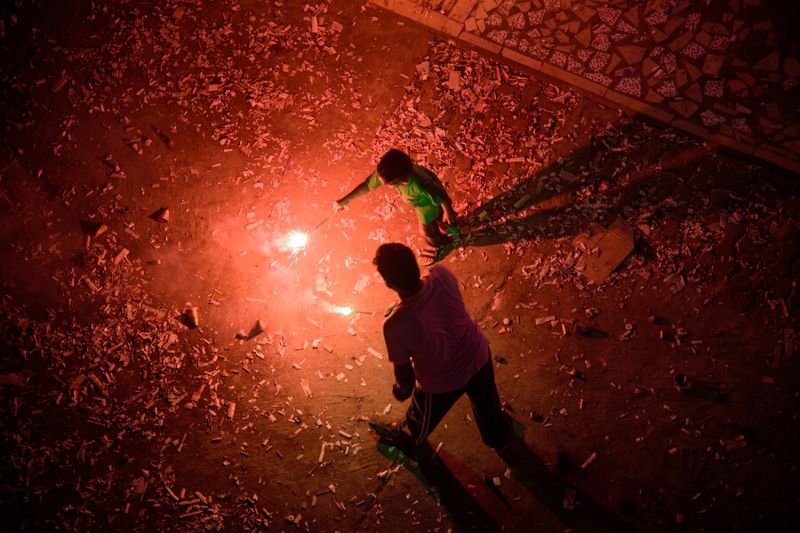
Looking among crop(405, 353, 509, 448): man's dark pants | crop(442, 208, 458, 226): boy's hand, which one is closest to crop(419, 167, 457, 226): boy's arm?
crop(442, 208, 458, 226): boy's hand

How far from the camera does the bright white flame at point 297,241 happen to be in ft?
19.5

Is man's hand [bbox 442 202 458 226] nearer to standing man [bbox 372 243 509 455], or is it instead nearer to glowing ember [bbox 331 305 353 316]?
standing man [bbox 372 243 509 455]

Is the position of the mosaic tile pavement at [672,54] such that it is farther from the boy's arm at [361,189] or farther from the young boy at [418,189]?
the boy's arm at [361,189]

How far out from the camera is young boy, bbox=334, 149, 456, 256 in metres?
4.22

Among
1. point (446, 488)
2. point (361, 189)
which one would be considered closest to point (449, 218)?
point (361, 189)

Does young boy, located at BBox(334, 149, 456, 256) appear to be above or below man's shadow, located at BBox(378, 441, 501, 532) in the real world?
above

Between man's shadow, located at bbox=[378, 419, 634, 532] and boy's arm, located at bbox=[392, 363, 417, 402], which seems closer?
boy's arm, located at bbox=[392, 363, 417, 402]

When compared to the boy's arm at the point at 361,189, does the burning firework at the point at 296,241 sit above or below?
below

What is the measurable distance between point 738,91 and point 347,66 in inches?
203

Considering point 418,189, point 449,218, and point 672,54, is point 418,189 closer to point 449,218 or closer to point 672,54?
point 449,218

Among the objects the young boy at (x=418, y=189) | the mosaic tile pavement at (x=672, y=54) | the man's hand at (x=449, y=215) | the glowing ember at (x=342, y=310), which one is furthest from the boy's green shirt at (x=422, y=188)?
the mosaic tile pavement at (x=672, y=54)

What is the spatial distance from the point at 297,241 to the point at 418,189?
215cm

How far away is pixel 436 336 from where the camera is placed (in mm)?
3473

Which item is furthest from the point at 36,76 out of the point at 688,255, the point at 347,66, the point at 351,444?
the point at 688,255
